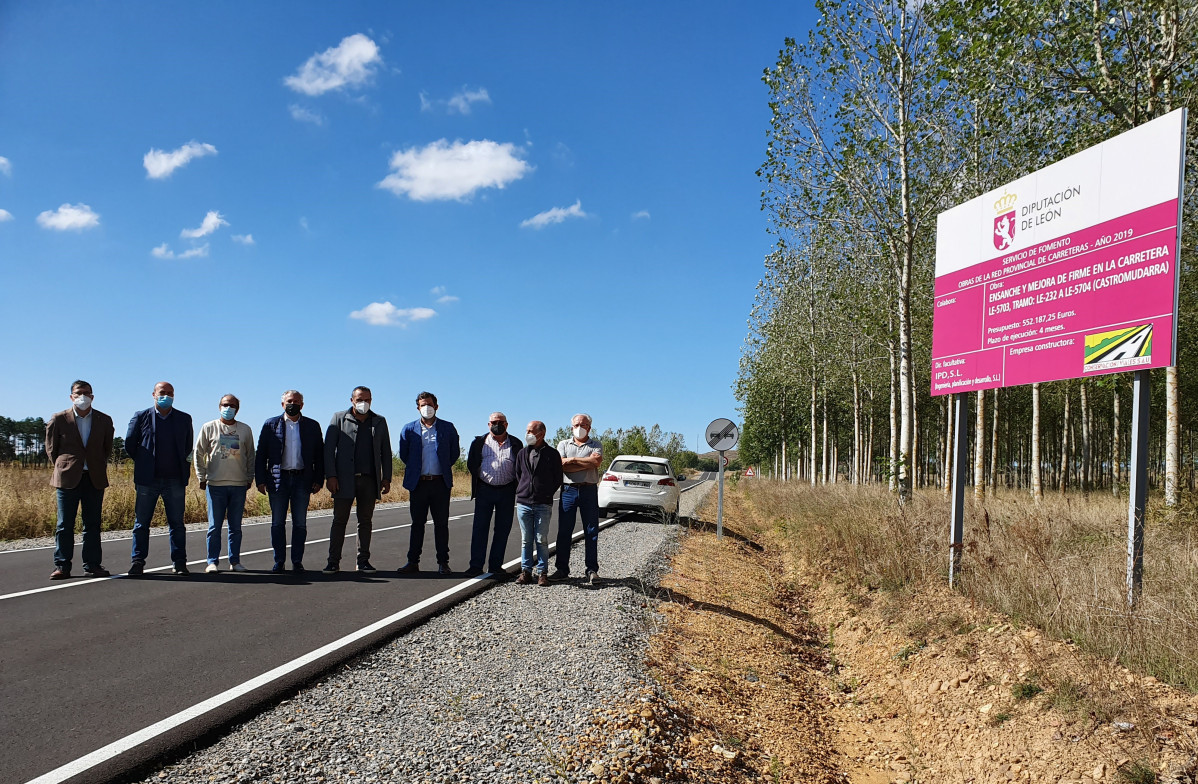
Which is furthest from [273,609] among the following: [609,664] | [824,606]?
[824,606]

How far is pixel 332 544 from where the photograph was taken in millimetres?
Answer: 8695

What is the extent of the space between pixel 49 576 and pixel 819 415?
39.8 m

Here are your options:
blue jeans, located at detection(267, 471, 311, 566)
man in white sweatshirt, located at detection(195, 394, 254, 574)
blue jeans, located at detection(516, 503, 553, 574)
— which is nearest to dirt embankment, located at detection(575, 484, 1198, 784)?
blue jeans, located at detection(516, 503, 553, 574)

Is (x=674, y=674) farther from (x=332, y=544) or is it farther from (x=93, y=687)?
(x=332, y=544)

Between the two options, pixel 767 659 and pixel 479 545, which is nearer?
pixel 767 659

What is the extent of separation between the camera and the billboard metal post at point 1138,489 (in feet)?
19.6

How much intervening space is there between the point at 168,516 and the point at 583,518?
4.65m

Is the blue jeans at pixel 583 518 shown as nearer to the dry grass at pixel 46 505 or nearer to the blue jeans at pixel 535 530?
the blue jeans at pixel 535 530

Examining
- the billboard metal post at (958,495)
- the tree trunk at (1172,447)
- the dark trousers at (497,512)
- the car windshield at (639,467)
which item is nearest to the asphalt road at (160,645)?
the dark trousers at (497,512)

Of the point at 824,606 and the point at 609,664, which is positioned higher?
the point at 609,664

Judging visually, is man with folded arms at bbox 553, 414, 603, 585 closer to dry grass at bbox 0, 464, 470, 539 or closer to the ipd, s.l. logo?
the ipd, s.l. logo

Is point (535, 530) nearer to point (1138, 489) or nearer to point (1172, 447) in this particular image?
point (1138, 489)

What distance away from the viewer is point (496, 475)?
27.0 ft

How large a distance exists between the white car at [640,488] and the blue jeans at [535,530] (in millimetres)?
7651
